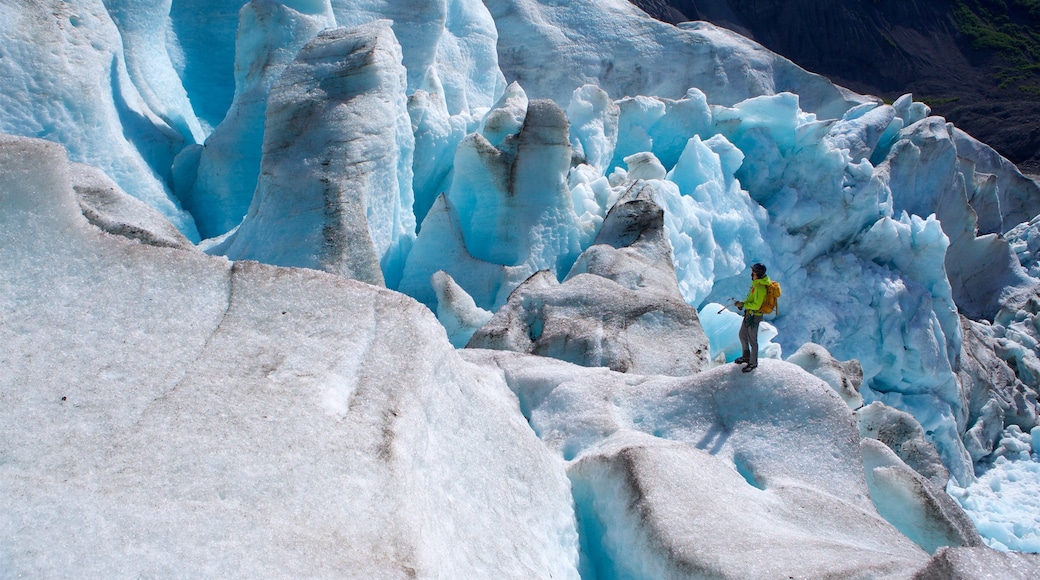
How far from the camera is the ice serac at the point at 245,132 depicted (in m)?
8.41

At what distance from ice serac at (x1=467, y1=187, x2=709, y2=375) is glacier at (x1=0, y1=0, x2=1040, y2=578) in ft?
0.13

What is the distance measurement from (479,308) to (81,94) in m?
4.44

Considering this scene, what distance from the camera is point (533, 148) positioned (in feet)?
27.0

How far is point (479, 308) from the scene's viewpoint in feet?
24.2

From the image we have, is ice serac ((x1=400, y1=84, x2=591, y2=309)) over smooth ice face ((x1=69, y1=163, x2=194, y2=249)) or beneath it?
beneath

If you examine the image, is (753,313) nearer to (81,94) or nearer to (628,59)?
(81,94)

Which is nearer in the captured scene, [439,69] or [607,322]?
[607,322]

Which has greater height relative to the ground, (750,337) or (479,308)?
(750,337)

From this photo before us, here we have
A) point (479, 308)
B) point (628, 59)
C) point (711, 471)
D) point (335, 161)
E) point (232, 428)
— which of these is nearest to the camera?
point (232, 428)

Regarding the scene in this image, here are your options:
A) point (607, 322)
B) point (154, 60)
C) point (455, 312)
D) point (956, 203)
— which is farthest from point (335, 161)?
point (956, 203)

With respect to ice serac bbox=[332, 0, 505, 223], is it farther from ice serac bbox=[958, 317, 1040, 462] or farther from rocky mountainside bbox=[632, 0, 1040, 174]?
rocky mountainside bbox=[632, 0, 1040, 174]

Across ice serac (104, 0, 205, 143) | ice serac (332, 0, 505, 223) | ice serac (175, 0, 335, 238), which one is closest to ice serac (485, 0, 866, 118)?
ice serac (332, 0, 505, 223)

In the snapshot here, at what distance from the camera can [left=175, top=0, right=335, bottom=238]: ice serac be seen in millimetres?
8406

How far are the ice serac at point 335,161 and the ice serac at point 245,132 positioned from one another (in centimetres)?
114
